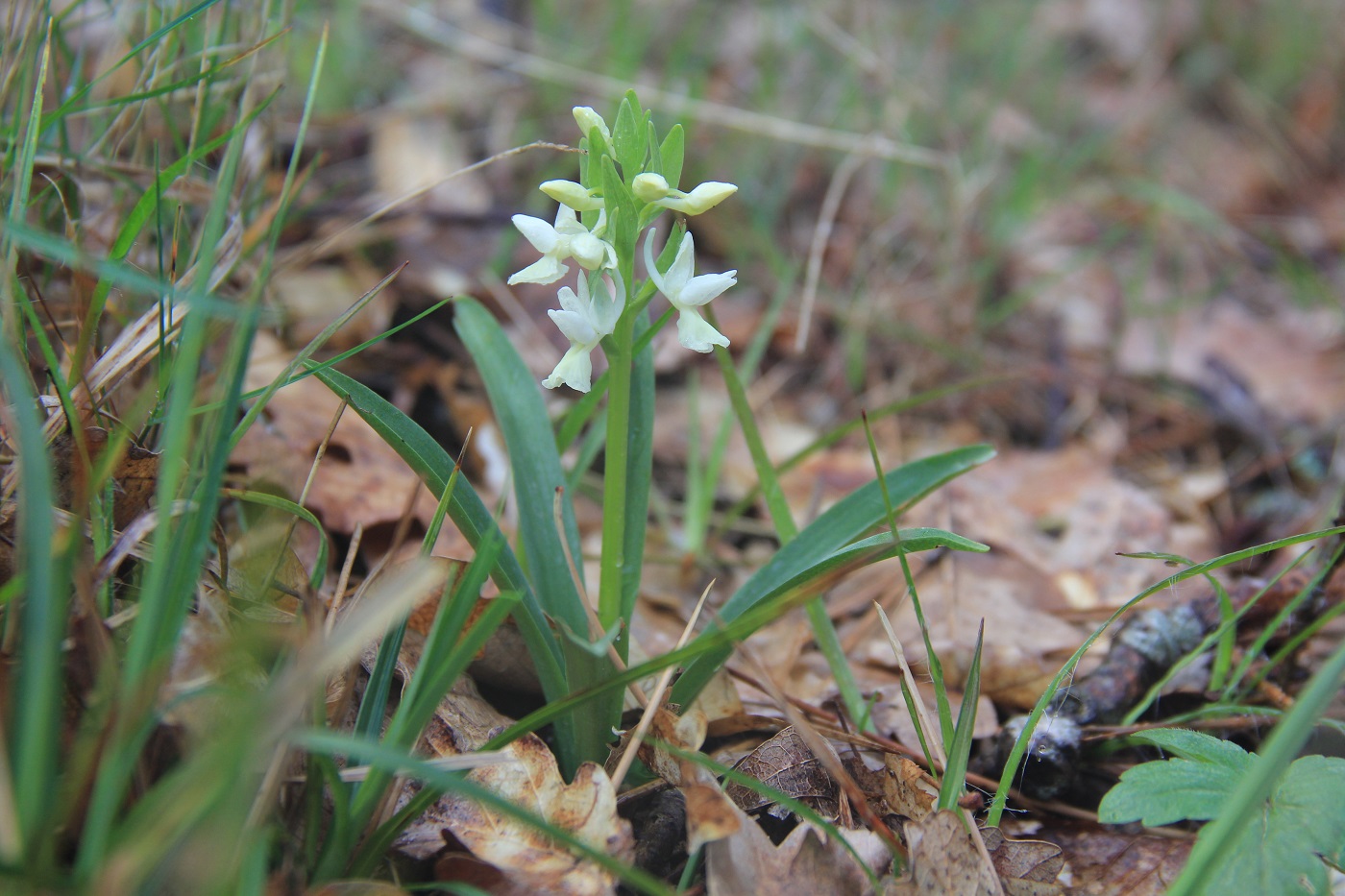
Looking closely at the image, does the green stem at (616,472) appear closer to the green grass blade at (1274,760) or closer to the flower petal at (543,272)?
the flower petal at (543,272)

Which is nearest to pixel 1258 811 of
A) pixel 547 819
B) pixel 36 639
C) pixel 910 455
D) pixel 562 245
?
pixel 547 819

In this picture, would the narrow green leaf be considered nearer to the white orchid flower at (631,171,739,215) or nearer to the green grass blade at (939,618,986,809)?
the white orchid flower at (631,171,739,215)

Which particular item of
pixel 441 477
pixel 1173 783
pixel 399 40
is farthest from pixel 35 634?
pixel 399 40

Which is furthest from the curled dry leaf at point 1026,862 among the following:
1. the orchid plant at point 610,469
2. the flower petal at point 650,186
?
the flower petal at point 650,186

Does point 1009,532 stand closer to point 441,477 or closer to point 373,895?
point 441,477

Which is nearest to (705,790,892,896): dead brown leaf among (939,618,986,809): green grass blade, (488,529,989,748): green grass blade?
(939,618,986,809): green grass blade

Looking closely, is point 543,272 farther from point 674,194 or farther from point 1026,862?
point 1026,862
